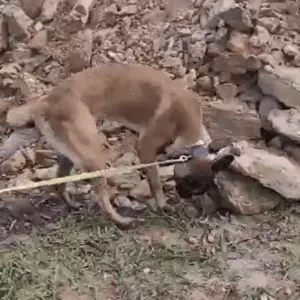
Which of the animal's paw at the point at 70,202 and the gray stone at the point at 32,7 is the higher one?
the gray stone at the point at 32,7

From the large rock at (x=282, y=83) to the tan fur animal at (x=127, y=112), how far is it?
76 cm

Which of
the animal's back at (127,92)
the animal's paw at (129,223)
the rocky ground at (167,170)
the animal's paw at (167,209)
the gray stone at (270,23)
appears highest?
the gray stone at (270,23)

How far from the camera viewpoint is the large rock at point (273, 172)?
4.91 meters

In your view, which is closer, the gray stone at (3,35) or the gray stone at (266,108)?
the gray stone at (266,108)

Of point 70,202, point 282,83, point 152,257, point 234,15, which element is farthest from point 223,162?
point 234,15

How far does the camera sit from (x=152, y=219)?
490cm

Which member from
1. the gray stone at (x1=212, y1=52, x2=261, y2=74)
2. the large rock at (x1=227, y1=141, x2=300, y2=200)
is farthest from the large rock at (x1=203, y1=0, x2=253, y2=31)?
the large rock at (x1=227, y1=141, x2=300, y2=200)

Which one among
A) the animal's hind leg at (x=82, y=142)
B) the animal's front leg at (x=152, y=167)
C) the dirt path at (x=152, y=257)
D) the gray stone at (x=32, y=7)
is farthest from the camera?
the gray stone at (x=32, y=7)

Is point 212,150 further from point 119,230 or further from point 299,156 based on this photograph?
point 119,230

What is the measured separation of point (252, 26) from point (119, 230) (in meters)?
1.98

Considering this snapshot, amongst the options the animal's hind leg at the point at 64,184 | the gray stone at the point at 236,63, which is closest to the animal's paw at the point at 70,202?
the animal's hind leg at the point at 64,184

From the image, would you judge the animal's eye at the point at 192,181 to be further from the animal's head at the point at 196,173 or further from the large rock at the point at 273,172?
the large rock at the point at 273,172

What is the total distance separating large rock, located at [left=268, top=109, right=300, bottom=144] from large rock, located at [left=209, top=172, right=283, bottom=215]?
0.45m

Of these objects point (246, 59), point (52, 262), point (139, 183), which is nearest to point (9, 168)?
point (139, 183)
